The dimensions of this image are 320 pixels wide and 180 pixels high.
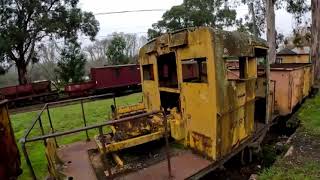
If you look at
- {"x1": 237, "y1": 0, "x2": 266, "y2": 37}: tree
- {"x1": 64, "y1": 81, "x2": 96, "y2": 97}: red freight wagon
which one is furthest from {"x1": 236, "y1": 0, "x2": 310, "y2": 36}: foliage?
{"x1": 64, "y1": 81, "x2": 96, "y2": 97}: red freight wagon

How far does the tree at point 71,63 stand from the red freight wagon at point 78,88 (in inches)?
252

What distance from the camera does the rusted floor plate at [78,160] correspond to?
4508 millimetres

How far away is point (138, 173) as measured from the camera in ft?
14.7

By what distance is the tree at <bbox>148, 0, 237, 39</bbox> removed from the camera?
115 ft

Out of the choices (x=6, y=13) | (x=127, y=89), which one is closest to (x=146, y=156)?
(x=127, y=89)

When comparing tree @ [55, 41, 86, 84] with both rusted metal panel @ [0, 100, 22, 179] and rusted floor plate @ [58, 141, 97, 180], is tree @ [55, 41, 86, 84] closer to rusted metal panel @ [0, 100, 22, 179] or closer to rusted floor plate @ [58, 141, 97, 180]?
rusted floor plate @ [58, 141, 97, 180]

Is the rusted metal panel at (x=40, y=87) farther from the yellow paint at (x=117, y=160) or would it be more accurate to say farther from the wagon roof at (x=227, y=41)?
the yellow paint at (x=117, y=160)

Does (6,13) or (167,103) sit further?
(6,13)

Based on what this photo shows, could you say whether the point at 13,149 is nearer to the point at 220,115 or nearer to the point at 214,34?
the point at 220,115

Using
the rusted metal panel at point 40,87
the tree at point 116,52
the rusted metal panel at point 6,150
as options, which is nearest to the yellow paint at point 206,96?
the rusted metal panel at point 6,150

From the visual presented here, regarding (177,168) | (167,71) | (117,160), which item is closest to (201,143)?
(177,168)

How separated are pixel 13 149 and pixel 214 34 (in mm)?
3910

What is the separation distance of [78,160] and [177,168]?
1.82 meters

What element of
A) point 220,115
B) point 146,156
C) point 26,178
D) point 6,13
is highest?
point 6,13
